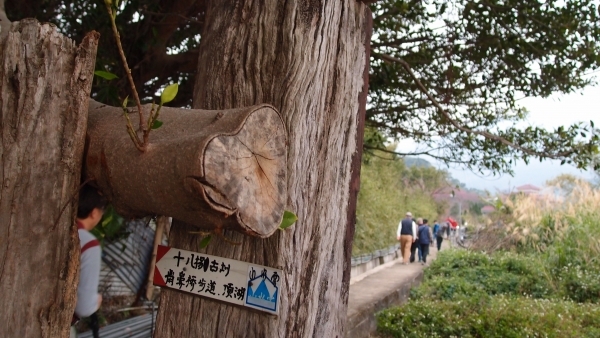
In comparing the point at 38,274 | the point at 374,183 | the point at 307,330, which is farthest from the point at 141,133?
the point at 374,183

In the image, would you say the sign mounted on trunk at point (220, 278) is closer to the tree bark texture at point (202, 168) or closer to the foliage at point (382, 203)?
the tree bark texture at point (202, 168)

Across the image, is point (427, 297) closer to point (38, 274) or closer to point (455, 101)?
point (455, 101)

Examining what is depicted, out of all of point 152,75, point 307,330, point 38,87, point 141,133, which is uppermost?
point 152,75

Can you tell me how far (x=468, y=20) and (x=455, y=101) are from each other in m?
0.99

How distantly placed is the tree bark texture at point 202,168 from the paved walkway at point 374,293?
13.0 feet

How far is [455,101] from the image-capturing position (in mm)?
5555

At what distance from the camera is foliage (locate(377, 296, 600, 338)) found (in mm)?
5719

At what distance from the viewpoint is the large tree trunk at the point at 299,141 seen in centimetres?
165

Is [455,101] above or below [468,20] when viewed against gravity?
below

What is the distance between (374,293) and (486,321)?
1776 millimetres

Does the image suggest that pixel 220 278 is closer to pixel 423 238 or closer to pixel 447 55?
pixel 447 55

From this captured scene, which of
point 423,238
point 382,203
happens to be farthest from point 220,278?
point 382,203

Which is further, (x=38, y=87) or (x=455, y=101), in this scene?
(x=455, y=101)

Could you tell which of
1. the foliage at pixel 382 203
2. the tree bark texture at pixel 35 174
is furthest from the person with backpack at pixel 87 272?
the foliage at pixel 382 203
